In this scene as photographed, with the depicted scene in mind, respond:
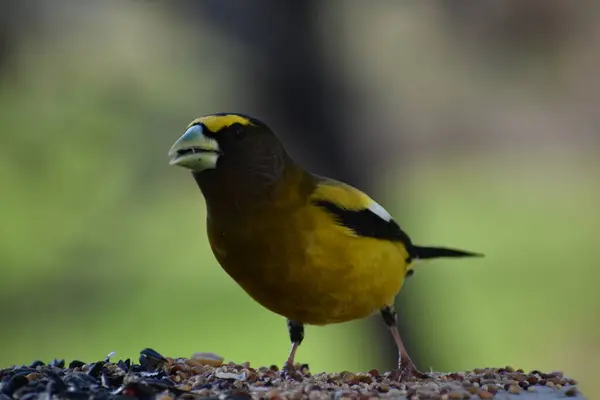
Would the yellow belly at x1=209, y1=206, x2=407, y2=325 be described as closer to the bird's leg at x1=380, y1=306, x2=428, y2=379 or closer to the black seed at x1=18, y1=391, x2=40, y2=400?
the bird's leg at x1=380, y1=306, x2=428, y2=379

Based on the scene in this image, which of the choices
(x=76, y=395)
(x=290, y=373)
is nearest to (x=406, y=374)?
(x=290, y=373)

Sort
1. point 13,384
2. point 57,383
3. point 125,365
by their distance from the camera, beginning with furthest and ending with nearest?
point 125,365 → point 13,384 → point 57,383

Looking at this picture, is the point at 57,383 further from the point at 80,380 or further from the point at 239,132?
the point at 239,132

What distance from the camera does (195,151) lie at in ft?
9.08

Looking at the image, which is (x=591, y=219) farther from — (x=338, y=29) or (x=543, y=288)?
(x=338, y=29)

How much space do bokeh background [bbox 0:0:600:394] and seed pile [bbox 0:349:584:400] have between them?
2083 millimetres

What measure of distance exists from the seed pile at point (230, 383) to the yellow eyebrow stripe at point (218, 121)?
2.49 feet

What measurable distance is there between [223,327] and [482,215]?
231cm

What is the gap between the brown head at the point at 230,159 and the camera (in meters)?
2.78

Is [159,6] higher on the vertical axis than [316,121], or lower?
higher

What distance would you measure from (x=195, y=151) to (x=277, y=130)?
2202mm

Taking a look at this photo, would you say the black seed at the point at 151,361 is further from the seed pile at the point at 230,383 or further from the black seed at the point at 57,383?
the black seed at the point at 57,383

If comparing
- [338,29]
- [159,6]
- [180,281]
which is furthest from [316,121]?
[180,281]

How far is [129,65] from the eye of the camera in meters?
5.22
